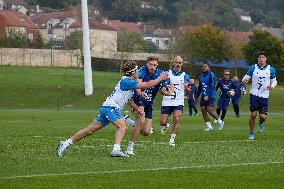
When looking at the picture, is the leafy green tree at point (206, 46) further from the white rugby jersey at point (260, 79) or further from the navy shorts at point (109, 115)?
the navy shorts at point (109, 115)

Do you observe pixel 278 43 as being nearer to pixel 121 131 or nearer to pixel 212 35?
pixel 212 35

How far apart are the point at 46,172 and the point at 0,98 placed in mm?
49961

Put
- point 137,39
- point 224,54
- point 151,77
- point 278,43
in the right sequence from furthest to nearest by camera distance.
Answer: point 137,39 → point 224,54 → point 278,43 → point 151,77

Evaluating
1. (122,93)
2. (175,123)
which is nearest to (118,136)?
(122,93)

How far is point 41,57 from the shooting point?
104 m

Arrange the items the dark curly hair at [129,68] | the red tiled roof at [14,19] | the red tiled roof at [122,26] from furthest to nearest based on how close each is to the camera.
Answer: the red tiled roof at [122,26] → the red tiled roof at [14,19] → the dark curly hair at [129,68]

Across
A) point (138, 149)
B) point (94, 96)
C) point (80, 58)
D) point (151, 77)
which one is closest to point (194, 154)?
point (138, 149)

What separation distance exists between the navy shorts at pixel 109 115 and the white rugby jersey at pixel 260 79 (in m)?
7.34

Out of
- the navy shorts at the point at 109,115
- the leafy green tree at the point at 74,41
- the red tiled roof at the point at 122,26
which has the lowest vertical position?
the red tiled roof at the point at 122,26

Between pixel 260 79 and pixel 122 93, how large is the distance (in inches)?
287

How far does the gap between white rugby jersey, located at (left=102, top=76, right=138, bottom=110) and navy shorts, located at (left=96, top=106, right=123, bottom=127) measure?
0.08 m

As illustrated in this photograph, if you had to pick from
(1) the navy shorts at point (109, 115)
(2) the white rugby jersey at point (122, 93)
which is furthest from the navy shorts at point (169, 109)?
(1) the navy shorts at point (109, 115)

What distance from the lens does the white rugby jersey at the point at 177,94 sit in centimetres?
2212

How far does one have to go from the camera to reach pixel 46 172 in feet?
46.5
